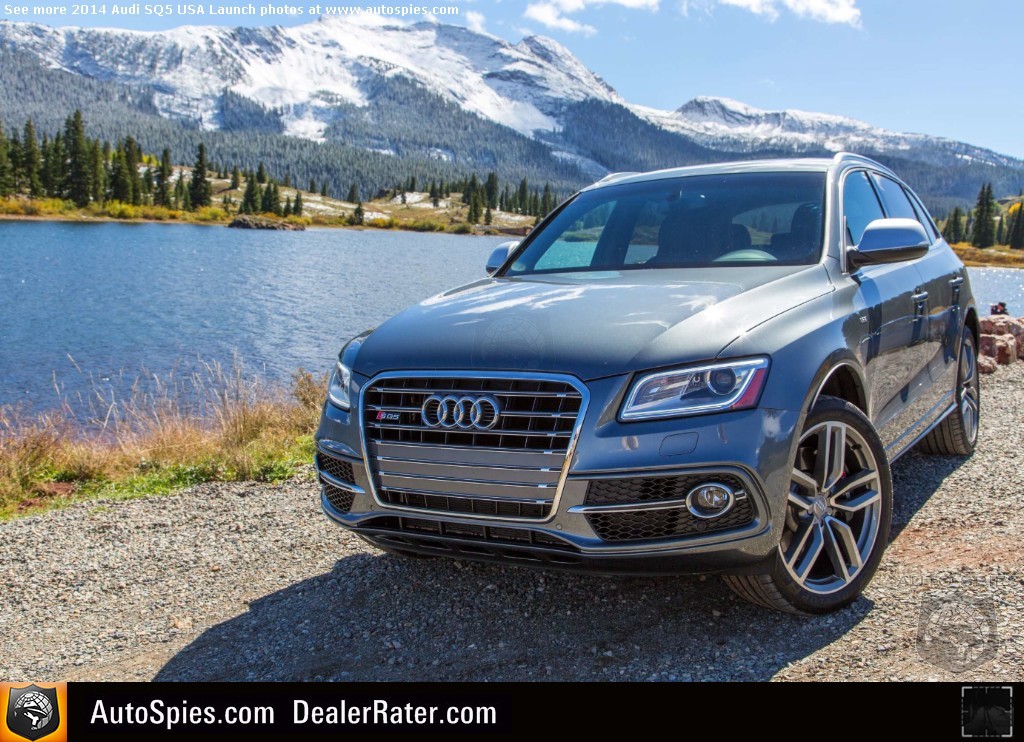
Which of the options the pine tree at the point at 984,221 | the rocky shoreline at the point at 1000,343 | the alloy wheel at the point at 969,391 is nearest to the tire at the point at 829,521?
the alloy wheel at the point at 969,391

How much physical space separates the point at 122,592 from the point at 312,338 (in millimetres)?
17399

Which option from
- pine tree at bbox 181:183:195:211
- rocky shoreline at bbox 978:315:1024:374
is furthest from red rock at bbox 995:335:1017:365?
pine tree at bbox 181:183:195:211

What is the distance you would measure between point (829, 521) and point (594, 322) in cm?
127

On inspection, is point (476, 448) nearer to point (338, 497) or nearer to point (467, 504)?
point (467, 504)

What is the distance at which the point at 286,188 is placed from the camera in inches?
7126

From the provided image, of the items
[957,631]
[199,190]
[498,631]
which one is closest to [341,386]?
[498,631]

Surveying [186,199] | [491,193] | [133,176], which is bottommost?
[186,199]

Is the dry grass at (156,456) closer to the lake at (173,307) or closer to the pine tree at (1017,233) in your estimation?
the lake at (173,307)

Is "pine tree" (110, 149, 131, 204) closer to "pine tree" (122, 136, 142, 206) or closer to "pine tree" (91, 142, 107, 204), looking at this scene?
"pine tree" (122, 136, 142, 206)
